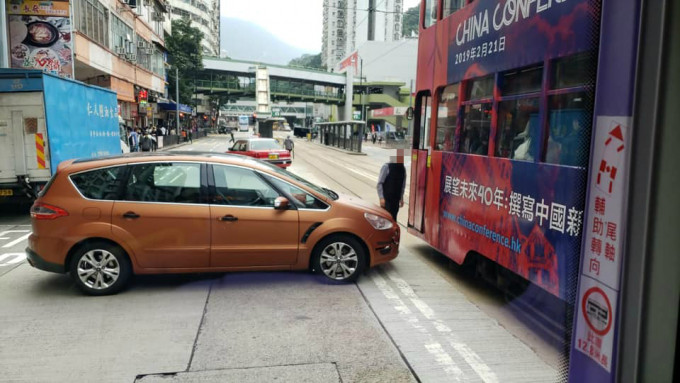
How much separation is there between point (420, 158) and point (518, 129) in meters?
2.69

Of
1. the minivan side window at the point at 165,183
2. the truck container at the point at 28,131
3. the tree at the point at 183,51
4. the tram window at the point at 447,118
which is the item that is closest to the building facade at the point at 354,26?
the tree at the point at 183,51

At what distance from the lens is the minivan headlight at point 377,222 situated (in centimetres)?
616

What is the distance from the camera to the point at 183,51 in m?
60.5

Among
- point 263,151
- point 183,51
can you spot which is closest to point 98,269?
point 263,151

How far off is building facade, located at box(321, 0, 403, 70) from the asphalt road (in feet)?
Answer: 292

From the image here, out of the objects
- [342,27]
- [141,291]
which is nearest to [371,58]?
[342,27]

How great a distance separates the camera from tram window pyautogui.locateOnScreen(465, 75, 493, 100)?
17.5ft

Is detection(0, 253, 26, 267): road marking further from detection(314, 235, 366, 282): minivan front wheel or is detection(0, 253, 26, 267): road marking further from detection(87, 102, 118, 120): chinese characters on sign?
detection(87, 102, 118, 120): chinese characters on sign

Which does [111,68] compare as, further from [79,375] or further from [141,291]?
[79,375]

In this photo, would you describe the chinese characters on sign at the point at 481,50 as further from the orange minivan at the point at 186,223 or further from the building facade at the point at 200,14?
the building facade at the point at 200,14

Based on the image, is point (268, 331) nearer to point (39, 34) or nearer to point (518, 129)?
point (518, 129)

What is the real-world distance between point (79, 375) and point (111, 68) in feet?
92.6

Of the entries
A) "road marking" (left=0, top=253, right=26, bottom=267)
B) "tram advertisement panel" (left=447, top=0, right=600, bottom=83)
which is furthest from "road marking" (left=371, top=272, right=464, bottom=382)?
"road marking" (left=0, top=253, right=26, bottom=267)

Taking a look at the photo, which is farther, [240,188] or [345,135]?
[345,135]
